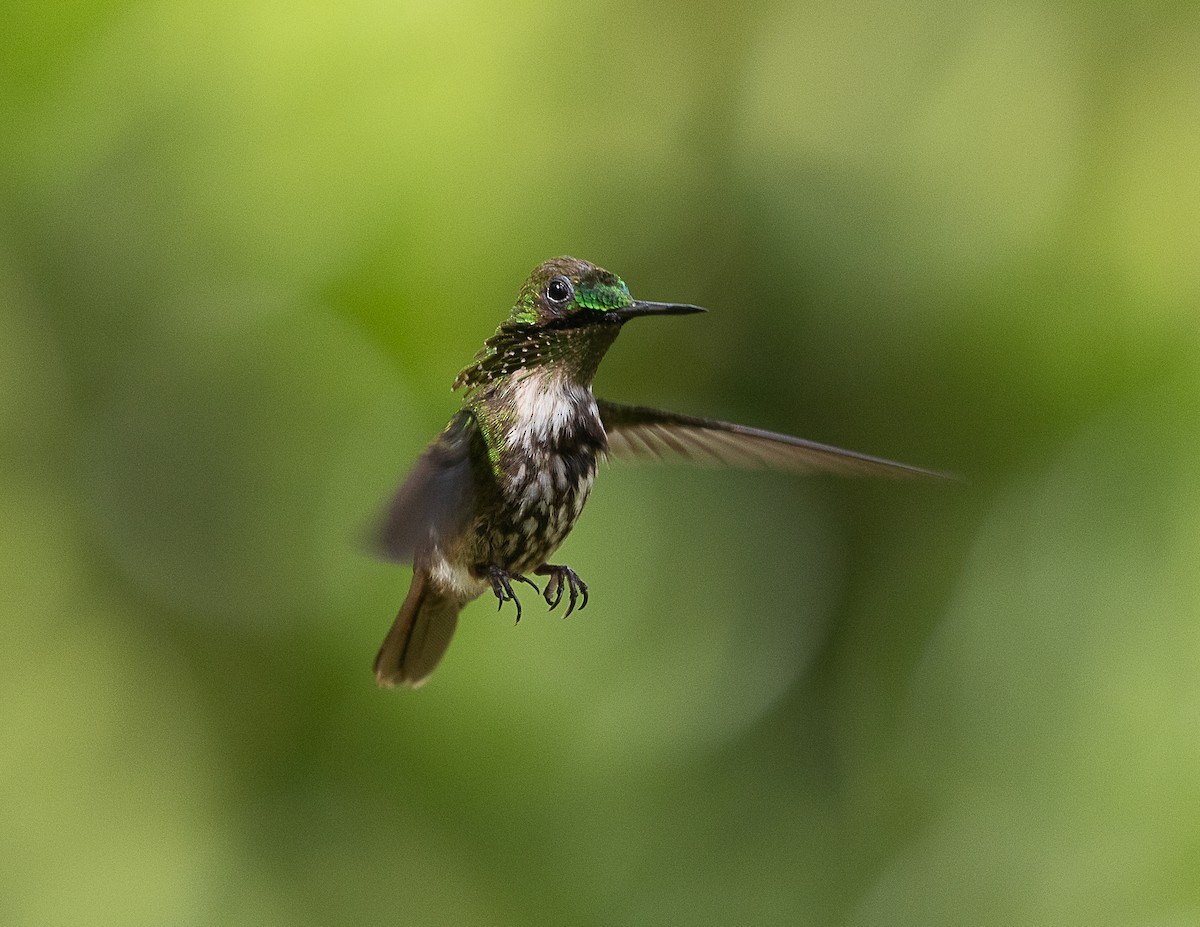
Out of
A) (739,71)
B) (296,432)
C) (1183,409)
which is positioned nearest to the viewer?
(1183,409)

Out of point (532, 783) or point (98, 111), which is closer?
point (532, 783)

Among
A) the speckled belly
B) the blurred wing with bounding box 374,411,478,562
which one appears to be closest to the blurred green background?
the speckled belly

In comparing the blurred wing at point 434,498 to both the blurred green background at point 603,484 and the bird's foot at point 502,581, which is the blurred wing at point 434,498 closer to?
the bird's foot at point 502,581

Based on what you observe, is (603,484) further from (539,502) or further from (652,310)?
(652,310)

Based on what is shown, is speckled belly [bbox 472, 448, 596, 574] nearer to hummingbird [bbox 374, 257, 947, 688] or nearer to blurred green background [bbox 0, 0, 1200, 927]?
hummingbird [bbox 374, 257, 947, 688]

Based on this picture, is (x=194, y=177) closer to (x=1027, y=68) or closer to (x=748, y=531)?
(x=748, y=531)

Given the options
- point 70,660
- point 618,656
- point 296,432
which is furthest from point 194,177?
point 618,656
